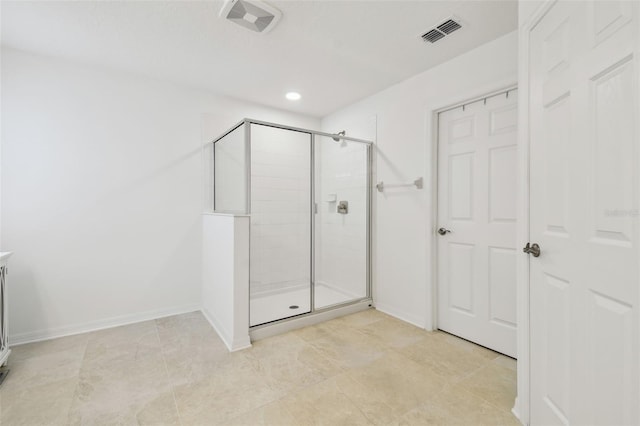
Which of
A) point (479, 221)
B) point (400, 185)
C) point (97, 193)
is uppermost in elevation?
point (400, 185)

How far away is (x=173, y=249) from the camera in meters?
3.08

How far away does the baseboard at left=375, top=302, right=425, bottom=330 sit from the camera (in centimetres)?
275

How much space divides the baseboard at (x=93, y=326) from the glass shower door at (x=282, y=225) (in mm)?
958

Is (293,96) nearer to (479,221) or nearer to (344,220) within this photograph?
(344,220)

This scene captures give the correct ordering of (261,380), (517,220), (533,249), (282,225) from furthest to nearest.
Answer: (282,225) → (261,380) → (517,220) → (533,249)

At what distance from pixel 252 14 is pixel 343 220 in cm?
217

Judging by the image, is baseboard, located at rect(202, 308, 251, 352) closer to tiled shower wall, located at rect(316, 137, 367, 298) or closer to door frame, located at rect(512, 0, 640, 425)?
tiled shower wall, located at rect(316, 137, 367, 298)

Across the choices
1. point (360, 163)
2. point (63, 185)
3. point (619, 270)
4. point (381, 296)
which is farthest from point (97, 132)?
point (619, 270)

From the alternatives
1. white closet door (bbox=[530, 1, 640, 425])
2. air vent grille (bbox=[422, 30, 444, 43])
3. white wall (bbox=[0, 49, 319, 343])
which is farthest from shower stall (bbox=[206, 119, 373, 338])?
white closet door (bbox=[530, 1, 640, 425])

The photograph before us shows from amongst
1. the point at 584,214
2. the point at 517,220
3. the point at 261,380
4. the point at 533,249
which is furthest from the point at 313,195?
the point at 584,214

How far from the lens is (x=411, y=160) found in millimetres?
2854

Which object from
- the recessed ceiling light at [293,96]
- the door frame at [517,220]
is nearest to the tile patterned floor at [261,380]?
the door frame at [517,220]

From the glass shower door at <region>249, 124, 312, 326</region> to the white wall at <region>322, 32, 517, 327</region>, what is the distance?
0.82 meters

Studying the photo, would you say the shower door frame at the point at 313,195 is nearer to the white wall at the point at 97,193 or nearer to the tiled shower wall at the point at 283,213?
the tiled shower wall at the point at 283,213
